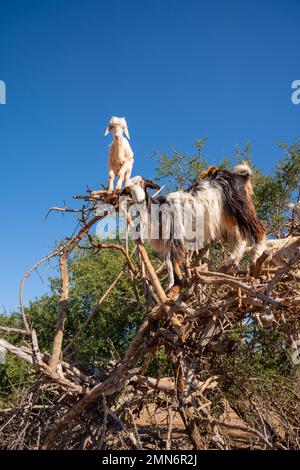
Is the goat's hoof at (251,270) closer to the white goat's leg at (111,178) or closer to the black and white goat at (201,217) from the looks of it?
the black and white goat at (201,217)

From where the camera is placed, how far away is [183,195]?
4855mm

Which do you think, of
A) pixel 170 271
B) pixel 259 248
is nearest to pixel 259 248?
pixel 259 248

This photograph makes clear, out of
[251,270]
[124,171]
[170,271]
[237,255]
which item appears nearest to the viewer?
[251,270]

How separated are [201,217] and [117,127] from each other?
155 centimetres

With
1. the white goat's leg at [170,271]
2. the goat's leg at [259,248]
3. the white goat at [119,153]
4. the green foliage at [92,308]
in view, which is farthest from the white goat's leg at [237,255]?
the green foliage at [92,308]

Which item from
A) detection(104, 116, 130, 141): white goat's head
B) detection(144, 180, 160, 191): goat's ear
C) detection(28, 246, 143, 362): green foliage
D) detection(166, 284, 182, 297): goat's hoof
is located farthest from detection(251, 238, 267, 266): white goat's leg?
detection(28, 246, 143, 362): green foliage

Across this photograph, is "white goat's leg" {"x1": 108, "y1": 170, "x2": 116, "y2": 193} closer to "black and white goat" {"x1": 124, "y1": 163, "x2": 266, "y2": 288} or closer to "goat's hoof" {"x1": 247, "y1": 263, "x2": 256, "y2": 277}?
"black and white goat" {"x1": 124, "y1": 163, "x2": 266, "y2": 288}

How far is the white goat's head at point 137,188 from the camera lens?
468cm

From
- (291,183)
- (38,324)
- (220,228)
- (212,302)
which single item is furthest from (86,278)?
(212,302)

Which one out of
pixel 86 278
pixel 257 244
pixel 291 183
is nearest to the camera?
pixel 257 244

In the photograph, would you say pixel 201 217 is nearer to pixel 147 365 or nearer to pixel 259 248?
pixel 259 248

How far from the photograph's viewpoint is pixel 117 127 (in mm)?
5133
